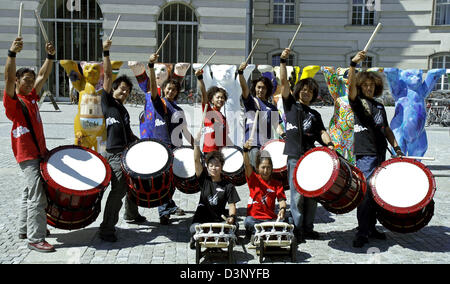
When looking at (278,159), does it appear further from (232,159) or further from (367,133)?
(367,133)

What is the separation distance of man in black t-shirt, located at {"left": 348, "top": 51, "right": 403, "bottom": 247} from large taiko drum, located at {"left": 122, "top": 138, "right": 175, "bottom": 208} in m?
1.87

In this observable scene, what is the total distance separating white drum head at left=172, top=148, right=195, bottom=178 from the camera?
16.6 feet

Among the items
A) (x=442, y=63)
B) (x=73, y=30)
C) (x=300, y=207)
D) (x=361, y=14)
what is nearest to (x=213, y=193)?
(x=300, y=207)

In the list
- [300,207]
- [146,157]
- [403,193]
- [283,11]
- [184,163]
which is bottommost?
[300,207]

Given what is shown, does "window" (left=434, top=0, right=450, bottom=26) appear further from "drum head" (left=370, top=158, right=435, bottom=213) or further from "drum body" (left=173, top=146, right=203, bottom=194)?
"drum body" (left=173, top=146, right=203, bottom=194)

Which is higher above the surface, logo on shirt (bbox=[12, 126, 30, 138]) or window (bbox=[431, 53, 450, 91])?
window (bbox=[431, 53, 450, 91])

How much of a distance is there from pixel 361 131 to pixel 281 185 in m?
0.96

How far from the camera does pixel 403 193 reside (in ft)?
14.5

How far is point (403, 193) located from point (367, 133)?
71 cm

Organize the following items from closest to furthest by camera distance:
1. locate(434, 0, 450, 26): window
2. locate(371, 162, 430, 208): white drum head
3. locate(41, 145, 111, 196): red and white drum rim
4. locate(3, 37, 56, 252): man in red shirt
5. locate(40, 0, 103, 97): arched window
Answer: locate(41, 145, 111, 196): red and white drum rim < locate(3, 37, 56, 252): man in red shirt < locate(371, 162, 430, 208): white drum head < locate(40, 0, 103, 97): arched window < locate(434, 0, 450, 26): window

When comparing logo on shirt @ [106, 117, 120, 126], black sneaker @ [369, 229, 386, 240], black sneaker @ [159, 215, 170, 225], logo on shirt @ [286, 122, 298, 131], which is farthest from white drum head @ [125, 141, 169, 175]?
black sneaker @ [369, 229, 386, 240]

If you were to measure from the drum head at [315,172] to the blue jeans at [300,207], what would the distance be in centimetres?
25
